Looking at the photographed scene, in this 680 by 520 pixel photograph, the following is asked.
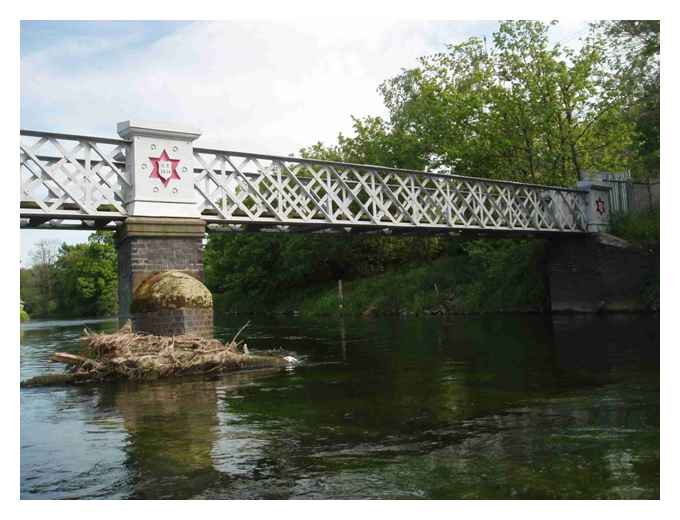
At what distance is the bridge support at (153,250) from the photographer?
1327 cm

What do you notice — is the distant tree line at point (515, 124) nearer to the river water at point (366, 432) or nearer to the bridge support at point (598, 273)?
the bridge support at point (598, 273)

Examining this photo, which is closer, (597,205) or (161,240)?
(161,240)

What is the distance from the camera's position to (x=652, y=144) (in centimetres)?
2572

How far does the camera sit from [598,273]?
25.8 metres

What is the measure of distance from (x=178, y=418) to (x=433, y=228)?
14330 mm

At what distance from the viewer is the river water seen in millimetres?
5094

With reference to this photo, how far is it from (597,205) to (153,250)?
61.7 ft

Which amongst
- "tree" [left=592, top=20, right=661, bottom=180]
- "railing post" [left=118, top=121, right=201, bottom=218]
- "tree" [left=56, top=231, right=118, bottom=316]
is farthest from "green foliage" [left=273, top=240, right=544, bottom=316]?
"tree" [left=56, top=231, right=118, bottom=316]

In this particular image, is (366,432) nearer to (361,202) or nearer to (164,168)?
(164,168)

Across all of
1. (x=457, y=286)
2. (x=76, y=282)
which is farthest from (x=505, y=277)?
(x=76, y=282)

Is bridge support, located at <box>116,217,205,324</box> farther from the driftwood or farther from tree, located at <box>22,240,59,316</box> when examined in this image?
tree, located at <box>22,240,59,316</box>
